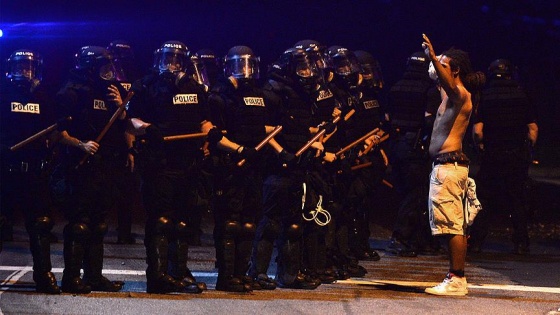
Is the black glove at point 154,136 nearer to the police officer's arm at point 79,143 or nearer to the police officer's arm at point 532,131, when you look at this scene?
the police officer's arm at point 79,143

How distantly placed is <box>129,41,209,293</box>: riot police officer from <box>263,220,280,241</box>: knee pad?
730 millimetres

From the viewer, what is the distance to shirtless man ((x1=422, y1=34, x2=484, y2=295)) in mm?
9234

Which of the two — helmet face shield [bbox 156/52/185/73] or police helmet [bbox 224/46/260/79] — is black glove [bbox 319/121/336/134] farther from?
helmet face shield [bbox 156/52/185/73]

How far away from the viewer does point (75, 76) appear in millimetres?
8961

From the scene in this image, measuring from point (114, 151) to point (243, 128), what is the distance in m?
1.07

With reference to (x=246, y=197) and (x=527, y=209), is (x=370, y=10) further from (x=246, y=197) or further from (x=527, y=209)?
(x=246, y=197)

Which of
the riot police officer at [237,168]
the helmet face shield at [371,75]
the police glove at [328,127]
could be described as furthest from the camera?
the helmet face shield at [371,75]

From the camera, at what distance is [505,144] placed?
12383mm

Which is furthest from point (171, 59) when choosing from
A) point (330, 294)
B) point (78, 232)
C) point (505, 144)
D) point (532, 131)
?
point (532, 131)

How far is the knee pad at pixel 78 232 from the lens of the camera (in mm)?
8781

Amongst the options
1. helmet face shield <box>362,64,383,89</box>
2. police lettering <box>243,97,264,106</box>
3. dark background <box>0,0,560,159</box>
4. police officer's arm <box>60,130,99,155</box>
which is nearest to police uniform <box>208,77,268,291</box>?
police lettering <box>243,97,264,106</box>

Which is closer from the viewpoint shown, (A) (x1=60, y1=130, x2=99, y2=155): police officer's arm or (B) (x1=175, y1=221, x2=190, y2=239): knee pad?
(A) (x1=60, y1=130, x2=99, y2=155): police officer's arm

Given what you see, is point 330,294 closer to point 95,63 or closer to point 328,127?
point 328,127

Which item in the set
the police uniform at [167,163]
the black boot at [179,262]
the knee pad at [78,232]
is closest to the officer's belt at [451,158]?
the police uniform at [167,163]
